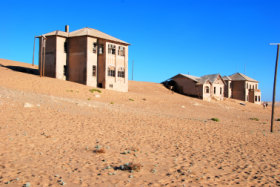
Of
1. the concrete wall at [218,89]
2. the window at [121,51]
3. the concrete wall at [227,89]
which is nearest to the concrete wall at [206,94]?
the concrete wall at [218,89]

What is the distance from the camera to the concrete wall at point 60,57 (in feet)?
118

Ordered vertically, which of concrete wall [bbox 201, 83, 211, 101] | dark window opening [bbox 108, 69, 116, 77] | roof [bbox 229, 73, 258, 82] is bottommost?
concrete wall [bbox 201, 83, 211, 101]

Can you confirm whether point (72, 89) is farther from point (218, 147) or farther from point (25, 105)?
point (218, 147)

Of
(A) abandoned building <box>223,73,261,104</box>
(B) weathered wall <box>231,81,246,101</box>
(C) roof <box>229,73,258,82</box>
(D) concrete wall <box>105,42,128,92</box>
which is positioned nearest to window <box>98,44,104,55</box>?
(D) concrete wall <box>105,42,128,92</box>

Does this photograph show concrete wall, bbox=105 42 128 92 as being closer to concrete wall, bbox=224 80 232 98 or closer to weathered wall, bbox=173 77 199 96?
weathered wall, bbox=173 77 199 96

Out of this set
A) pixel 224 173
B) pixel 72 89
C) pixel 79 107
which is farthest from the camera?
pixel 72 89

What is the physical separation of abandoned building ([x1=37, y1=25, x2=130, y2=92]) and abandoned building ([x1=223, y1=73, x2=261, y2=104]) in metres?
34.6

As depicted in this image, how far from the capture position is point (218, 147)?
12.3m

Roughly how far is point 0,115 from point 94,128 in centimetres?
554

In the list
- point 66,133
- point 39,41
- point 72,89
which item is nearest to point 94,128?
point 66,133

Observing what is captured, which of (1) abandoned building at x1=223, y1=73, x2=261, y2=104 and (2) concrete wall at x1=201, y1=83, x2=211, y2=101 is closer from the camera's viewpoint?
(2) concrete wall at x1=201, y1=83, x2=211, y2=101

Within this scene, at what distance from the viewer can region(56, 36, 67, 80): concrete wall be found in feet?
118

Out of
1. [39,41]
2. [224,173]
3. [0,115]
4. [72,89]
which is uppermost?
[39,41]

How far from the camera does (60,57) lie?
36.2m
